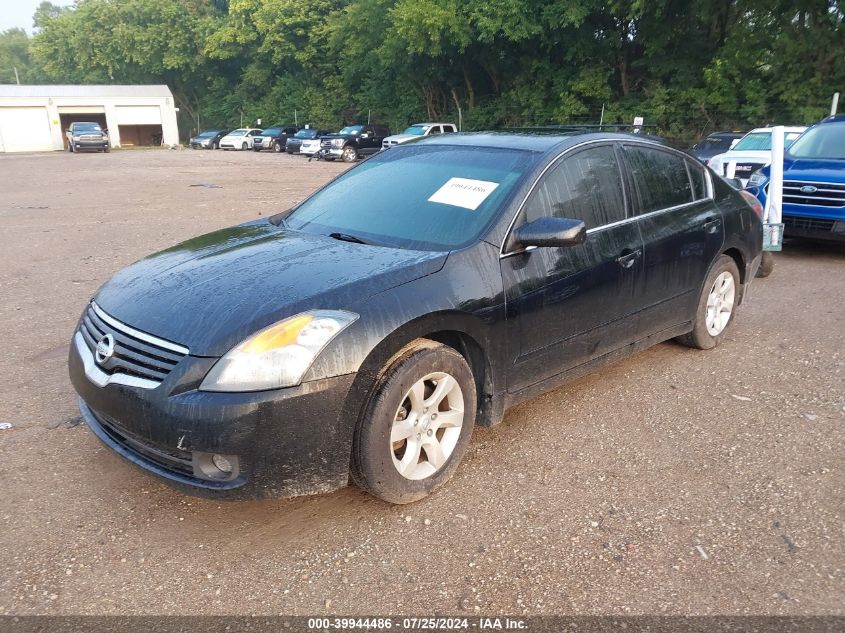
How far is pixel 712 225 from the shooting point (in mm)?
4617

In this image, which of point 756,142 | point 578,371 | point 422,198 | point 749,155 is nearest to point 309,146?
point 756,142

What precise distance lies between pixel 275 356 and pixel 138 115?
55458mm

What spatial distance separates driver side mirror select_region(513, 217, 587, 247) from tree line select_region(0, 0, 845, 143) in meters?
22.1

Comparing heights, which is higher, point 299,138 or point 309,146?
point 299,138

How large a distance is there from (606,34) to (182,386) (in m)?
29.6

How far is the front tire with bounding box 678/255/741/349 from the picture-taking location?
4715 mm

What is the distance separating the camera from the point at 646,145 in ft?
14.2

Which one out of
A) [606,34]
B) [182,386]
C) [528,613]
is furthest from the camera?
[606,34]

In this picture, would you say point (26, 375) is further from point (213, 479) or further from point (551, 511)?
point (551, 511)

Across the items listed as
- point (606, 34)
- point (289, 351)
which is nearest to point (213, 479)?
point (289, 351)

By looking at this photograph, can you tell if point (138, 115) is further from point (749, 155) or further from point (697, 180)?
point (697, 180)

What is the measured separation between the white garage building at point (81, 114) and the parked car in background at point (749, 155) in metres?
47.5

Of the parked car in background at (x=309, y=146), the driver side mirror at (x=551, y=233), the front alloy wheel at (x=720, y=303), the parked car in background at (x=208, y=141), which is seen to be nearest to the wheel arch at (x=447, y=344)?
the driver side mirror at (x=551, y=233)

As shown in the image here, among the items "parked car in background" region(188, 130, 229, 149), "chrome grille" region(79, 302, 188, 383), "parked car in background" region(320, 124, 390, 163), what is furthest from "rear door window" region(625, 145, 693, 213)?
"parked car in background" region(188, 130, 229, 149)
